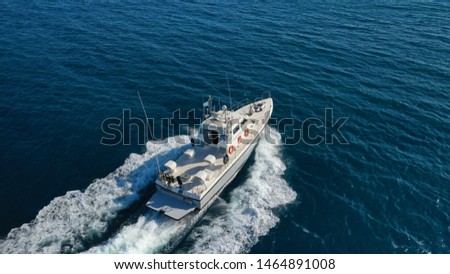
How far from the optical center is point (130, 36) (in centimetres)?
6222

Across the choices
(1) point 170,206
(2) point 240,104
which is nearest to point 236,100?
(2) point 240,104

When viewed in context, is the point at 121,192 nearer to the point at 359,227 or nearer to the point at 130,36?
the point at 359,227

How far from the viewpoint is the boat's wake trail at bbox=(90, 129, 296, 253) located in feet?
91.0

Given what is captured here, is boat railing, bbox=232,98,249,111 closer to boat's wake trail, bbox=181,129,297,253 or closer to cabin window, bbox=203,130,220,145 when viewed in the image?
boat's wake trail, bbox=181,129,297,253

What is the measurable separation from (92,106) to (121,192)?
17458 millimetres

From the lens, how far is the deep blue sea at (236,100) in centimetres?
2927

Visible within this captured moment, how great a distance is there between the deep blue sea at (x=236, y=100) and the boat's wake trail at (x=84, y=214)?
0.42 feet

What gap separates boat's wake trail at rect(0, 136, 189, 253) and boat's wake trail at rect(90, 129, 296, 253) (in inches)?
89.7

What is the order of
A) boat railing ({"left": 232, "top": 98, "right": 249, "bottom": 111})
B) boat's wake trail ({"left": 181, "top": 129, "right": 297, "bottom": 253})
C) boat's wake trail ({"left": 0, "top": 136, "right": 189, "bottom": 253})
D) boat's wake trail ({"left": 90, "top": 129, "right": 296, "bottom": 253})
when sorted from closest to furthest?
1. boat's wake trail ({"left": 0, "top": 136, "right": 189, "bottom": 253})
2. boat's wake trail ({"left": 90, "top": 129, "right": 296, "bottom": 253})
3. boat's wake trail ({"left": 181, "top": 129, "right": 297, "bottom": 253})
4. boat railing ({"left": 232, "top": 98, "right": 249, "bottom": 111})

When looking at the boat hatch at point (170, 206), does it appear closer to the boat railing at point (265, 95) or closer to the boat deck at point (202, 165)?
the boat deck at point (202, 165)

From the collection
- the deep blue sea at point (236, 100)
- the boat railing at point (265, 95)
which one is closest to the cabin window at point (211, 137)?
the deep blue sea at point (236, 100)

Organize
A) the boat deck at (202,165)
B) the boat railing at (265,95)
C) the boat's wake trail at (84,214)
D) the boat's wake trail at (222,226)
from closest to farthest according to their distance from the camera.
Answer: the boat's wake trail at (84,214), the boat's wake trail at (222,226), the boat deck at (202,165), the boat railing at (265,95)

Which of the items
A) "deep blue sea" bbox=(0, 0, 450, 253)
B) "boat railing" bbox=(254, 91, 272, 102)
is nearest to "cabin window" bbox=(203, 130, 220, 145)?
"deep blue sea" bbox=(0, 0, 450, 253)
